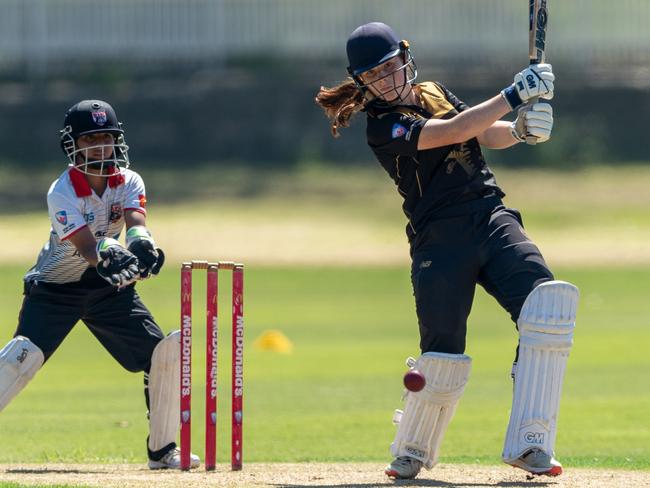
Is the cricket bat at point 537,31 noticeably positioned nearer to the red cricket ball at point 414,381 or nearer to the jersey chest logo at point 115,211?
the red cricket ball at point 414,381

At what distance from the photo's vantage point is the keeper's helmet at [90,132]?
6.93 meters

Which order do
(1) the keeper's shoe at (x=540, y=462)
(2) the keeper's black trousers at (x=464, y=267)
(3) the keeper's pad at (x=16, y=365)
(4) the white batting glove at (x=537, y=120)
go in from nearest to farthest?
1. (1) the keeper's shoe at (x=540, y=462)
2. (4) the white batting glove at (x=537, y=120)
3. (2) the keeper's black trousers at (x=464, y=267)
4. (3) the keeper's pad at (x=16, y=365)

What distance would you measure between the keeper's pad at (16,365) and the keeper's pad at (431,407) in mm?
1752

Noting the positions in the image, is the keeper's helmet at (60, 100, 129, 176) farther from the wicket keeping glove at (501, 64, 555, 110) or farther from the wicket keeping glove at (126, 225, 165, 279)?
the wicket keeping glove at (501, 64, 555, 110)

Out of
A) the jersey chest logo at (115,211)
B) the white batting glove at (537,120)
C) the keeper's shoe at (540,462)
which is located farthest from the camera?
the jersey chest logo at (115,211)

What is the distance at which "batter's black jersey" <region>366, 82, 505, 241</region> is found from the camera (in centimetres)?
640

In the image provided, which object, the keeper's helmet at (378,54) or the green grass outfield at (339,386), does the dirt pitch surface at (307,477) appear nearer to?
the green grass outfield at (339,386)

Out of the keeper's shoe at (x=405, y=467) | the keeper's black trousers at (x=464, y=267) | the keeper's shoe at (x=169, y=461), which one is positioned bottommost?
the keeper's shoe at (x=169, y=461)

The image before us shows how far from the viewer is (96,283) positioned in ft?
23.5

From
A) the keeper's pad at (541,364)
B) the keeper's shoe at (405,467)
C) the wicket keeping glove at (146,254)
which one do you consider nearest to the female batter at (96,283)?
the wicket keeping glove at (146,254)

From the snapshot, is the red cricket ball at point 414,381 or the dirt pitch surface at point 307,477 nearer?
the red cricket ball at point 414,381

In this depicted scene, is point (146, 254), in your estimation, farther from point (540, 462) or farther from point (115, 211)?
point (540, 462)

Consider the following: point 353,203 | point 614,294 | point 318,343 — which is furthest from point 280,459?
point 353,203

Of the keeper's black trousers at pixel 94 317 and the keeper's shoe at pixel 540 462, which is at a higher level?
the keeper's black trousers at pixel 94 317
